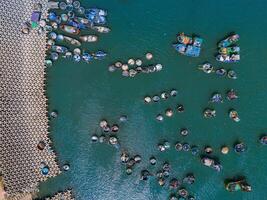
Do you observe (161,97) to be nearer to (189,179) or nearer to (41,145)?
(189,179)

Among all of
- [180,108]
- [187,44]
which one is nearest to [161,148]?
[180,108]

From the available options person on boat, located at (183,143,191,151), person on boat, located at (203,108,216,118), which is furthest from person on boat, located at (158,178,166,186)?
person on boat, located at (203,108,216,118)

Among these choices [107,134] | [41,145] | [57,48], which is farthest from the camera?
[107,134]

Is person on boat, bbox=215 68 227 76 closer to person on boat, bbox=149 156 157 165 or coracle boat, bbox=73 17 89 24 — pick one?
person on boat, bbox=149 156 157 165

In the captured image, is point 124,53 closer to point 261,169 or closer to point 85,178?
point 85,178

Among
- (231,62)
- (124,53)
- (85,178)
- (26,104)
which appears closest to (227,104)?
(231,62)
